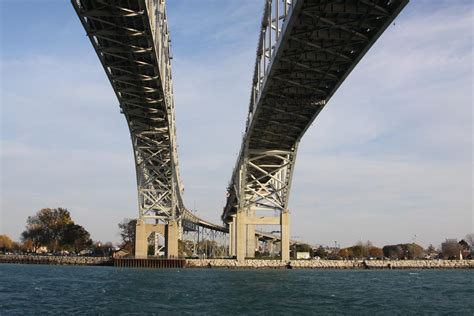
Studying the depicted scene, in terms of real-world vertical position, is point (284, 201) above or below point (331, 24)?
below

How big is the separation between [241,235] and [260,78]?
812 inches

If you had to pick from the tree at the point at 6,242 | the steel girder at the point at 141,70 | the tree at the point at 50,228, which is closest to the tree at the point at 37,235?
the tree at the point at 50,228

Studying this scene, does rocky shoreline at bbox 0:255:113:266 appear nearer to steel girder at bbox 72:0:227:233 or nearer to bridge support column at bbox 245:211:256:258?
steel girder at bbox 72:0:227:233

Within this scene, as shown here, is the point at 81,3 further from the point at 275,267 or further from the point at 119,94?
the point at 275,267

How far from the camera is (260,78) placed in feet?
165

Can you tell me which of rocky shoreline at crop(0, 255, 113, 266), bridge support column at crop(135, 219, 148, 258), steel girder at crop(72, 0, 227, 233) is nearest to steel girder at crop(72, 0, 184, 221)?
steel girder at crop(72, 0, 227, 233)

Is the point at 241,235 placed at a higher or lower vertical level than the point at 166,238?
higher

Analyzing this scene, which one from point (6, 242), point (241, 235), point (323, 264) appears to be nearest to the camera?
point (241, 235)

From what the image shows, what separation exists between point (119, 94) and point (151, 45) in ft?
36.9

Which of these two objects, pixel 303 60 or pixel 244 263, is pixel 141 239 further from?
pixel 303 60

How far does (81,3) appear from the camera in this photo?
1209 inches

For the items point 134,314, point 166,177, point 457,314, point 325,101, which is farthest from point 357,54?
point 166,177

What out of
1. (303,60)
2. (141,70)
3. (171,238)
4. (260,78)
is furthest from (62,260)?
(303,60)

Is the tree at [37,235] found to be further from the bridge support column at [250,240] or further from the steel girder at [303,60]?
the steel girder at [303,60]
